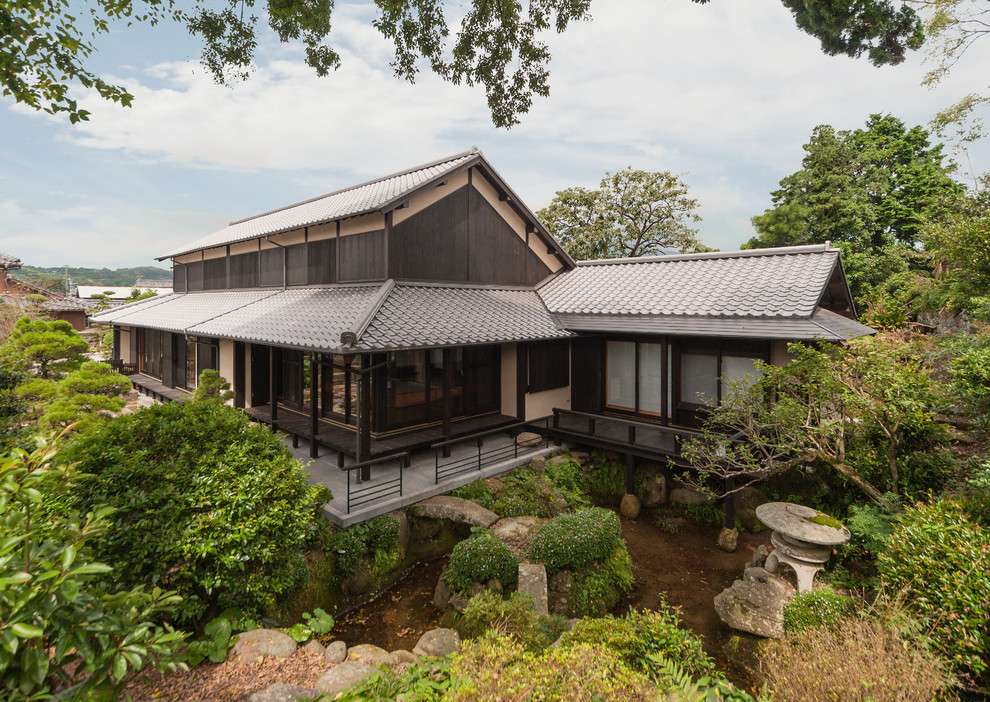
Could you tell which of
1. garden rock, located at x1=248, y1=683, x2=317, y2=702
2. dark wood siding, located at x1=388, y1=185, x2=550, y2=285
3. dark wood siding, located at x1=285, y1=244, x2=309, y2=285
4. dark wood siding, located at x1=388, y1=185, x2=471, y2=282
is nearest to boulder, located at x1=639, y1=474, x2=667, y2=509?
dark wood siding, located at x1=388, y1=185, x2=550, y2=285

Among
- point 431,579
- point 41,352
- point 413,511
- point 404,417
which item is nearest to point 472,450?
point 404,417

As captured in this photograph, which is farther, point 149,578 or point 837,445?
point 837,445

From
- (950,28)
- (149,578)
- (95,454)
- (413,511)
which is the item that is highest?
(950,28)

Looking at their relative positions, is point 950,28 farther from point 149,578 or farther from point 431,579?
point 149,578

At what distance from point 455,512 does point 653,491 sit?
5125mm

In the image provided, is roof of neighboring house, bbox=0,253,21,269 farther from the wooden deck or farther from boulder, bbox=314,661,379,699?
boulder, bbox=314,661,379,699

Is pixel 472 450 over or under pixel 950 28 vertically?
under

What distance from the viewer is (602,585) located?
24.2 ft

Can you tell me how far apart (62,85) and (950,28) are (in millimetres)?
19076

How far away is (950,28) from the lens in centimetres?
1166

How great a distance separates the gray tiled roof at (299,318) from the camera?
30.9 feet

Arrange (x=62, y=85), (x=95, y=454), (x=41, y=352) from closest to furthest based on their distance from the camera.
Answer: (x=95, y=454) → (x=62, y=85) → (x=41, y=352)

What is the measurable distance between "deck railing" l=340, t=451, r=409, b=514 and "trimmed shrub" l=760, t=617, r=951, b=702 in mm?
6250

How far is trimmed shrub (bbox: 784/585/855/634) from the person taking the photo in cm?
547
